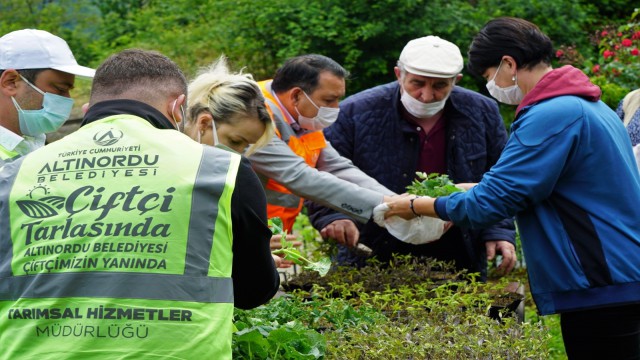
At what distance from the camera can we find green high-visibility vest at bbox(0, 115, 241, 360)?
239 cm

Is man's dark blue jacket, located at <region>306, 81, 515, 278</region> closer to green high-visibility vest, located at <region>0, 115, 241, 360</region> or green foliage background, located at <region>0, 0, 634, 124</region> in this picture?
green high-visibility vest, located at <region>0, 115, 241, 360</region>

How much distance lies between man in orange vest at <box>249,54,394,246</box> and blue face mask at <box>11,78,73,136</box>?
99 centimetres

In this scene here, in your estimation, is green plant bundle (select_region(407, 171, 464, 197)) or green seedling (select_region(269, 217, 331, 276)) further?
green plant bundle (select_region(407, 171, 464, 197))

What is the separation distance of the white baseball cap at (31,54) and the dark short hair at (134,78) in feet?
4.52

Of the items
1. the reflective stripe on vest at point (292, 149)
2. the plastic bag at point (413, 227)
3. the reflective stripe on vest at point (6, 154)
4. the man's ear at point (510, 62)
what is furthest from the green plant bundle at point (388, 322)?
the reflective stripe on vest at point (6, 154)

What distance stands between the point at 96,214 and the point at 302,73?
2655 millimetres

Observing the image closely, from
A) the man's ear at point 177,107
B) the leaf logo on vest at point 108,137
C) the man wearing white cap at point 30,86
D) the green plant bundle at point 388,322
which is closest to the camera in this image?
the leaf logo on vest at point 108,137

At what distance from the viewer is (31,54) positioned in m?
4.11

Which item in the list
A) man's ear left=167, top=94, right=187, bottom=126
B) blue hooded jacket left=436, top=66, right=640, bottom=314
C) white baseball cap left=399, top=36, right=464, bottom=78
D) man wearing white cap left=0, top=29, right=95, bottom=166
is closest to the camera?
man's ear left=167, top=94, right=187, bottom=126

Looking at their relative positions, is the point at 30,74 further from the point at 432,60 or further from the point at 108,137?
the point at 432,60

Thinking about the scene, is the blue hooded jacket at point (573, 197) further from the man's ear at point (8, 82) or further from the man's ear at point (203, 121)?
the man's ear at point (8, 82)

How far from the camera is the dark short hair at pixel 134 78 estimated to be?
107 inches

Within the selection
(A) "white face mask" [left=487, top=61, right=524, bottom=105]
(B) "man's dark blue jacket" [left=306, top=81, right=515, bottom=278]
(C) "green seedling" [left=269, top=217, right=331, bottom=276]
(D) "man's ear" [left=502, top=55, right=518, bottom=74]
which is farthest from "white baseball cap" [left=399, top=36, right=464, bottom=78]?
(C) "green seedling" [left=269, top=217, right=331, bottom=276]

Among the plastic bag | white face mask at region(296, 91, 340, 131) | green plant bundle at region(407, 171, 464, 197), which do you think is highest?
white face mask at region(296, 91, 340, 131)
